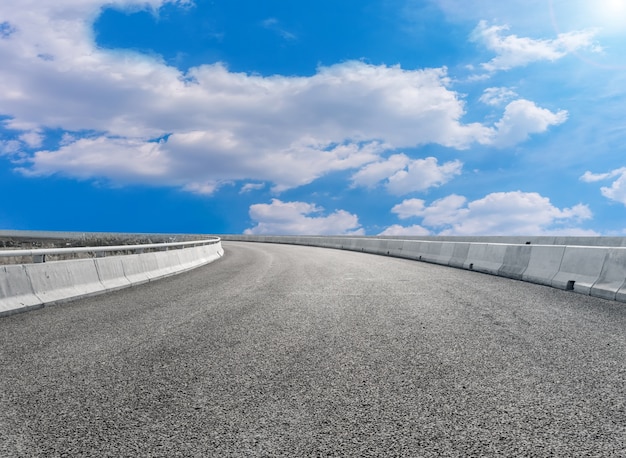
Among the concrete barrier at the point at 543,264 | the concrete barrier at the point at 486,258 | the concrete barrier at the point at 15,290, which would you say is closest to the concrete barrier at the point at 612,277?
the concrete barrier at the point at 543,264

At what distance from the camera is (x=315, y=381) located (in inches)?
166

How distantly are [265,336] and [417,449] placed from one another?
3202 mm

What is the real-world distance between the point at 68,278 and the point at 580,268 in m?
11.2

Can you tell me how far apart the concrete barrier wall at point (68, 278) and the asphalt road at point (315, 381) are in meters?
0.92

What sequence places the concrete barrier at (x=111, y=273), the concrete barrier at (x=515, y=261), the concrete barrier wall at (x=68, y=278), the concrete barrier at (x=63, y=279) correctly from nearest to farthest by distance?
the concrete barrier wall at (x=68, y=278), the concrete barrier at (x=63, y=279), the concrete barrier at (x=111, y=273), the concrete barrier at (x=515, y=261)

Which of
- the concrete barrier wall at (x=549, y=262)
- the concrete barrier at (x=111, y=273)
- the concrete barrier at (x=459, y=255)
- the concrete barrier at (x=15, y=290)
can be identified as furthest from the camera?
the concrete barrier at (x=459, y=255)

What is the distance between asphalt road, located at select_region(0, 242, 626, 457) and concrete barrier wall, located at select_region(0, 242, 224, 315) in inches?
36.1

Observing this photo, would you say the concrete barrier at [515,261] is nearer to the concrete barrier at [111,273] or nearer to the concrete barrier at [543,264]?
the concrete barrier at [543,264]

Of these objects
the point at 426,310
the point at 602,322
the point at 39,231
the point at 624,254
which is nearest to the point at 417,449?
the point at 426,310

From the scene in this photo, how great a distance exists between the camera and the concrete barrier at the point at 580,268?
10312 millimetres

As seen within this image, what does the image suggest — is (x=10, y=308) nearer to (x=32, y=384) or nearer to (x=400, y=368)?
(x=32, y=384)

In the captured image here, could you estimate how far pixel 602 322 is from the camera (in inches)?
285

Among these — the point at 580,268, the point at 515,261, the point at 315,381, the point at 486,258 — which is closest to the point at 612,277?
the point at 580,268

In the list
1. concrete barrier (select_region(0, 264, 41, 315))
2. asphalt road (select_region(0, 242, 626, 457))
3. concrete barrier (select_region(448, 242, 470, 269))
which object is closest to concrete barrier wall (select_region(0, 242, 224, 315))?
concrete barrier (select_region(0, 264, 41, 315))
